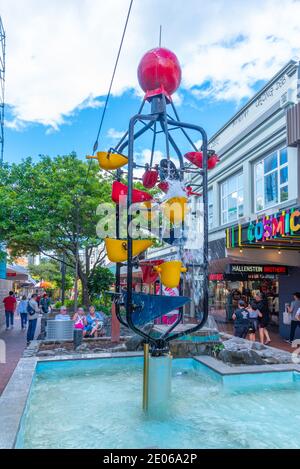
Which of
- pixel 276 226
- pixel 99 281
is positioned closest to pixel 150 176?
pixel 276 226

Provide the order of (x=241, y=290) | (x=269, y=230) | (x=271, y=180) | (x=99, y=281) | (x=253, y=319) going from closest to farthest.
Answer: (x=269, y=230)
(x=253, y=319)
(x=271, y=180)
(x=241, y=290)
(x=99, y=281)

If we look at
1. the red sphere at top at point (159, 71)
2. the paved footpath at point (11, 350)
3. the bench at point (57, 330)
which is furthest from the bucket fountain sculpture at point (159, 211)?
the bench at point (57, 330)

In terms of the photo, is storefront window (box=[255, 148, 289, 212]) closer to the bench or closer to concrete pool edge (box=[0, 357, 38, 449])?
the bench

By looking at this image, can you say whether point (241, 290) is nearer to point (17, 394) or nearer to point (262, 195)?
point (262, 195)

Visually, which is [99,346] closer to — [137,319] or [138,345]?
[138,345]

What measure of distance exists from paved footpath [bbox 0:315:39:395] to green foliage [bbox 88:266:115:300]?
5.63m

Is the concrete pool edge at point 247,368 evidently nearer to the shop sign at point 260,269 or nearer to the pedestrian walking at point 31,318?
the pedestrian walking at point 31,318

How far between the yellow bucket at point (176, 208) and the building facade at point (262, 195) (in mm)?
4747

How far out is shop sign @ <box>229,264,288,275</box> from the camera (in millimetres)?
14594

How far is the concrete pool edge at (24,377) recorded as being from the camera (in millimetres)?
4246

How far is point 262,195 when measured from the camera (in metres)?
16.5

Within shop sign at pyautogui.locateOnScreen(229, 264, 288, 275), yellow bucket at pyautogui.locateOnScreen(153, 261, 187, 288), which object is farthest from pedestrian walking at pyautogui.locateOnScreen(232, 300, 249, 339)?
yellow bucket at pyautogui.locateOnScreen(153, 261, 187, 288)

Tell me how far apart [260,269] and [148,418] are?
1070 cm
